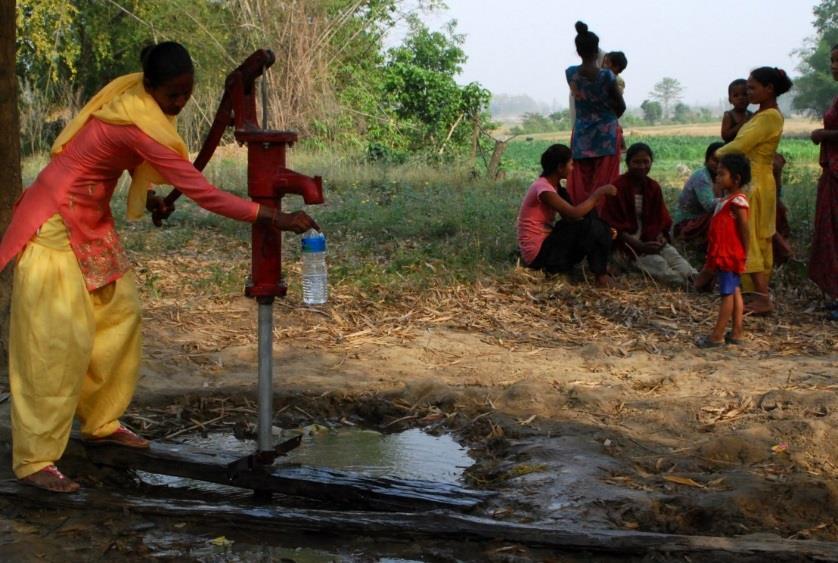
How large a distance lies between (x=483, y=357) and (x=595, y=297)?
1.59 m

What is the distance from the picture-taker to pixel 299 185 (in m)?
3.37

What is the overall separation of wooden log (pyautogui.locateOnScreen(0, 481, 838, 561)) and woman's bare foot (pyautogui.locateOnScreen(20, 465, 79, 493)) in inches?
0.9

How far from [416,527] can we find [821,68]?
52.7 m

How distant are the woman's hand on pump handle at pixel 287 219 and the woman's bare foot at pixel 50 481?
126 cm

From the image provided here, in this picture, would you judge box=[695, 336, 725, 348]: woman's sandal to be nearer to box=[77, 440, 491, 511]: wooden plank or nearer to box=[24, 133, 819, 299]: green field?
box=[24, 133, 819, 299]: green field

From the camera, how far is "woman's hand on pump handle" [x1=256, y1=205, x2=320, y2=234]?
10.7 ft

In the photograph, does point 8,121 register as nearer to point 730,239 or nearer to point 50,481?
point 50,481

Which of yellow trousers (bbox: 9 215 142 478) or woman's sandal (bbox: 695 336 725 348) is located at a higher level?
yellow trousers (bbox: 9 215 142 478)

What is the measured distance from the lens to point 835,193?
6.71 meters

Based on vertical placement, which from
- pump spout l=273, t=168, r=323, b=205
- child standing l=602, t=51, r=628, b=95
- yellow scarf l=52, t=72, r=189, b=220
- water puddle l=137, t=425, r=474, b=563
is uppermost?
child standing l=602, t=51, r=628, b=95

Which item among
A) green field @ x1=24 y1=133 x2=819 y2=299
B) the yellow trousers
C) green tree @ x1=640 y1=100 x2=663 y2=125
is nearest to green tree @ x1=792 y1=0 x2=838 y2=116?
green tree @ x1=640 y1=100 x2=663 y2=125

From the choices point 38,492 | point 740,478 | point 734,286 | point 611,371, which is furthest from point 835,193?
point 38,492

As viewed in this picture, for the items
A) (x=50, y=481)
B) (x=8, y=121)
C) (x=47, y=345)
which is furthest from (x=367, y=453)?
(x=8, y=121)

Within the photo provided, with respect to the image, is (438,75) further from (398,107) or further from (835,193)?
(835,193)
